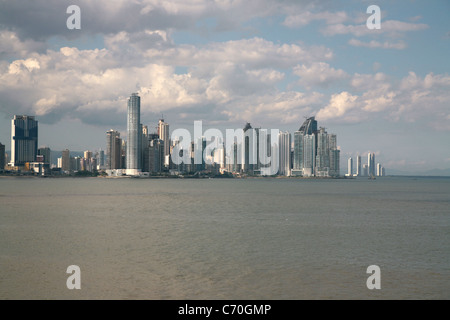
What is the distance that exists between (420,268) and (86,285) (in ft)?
90.6

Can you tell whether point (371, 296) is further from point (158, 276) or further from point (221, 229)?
point (221, 229)

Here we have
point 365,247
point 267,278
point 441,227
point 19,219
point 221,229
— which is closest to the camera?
point 267,278

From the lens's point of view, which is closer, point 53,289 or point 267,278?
point 53,289

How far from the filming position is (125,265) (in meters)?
36.8

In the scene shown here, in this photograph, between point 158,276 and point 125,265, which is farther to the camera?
point 125,265

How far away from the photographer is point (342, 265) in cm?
3716

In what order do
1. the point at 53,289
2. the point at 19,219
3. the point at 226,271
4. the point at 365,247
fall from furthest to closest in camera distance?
the point at 19,219 < the point at 365,247 < the point at 226,271 < the point at 53,289

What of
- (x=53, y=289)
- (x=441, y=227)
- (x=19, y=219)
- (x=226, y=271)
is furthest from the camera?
(x=19, y=219)
